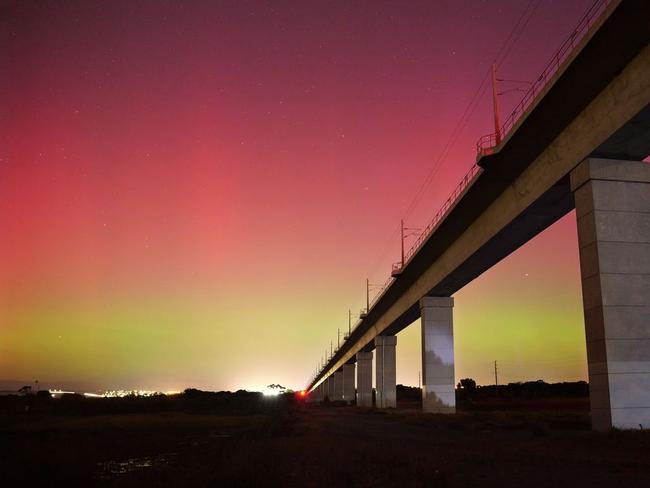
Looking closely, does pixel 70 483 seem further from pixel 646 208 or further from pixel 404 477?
pixel 646 208

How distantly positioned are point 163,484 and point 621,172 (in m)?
17.2

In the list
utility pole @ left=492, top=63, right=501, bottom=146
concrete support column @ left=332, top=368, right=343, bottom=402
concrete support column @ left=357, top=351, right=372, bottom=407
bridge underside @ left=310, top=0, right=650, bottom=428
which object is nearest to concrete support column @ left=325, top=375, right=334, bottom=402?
concrete support column @ left=332, top=368, right=343, bottom=402

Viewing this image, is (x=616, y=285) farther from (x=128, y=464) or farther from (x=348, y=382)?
(x=348, y=382)

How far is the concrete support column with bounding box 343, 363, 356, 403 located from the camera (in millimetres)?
110812

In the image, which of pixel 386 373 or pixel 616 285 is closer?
pixel 616 285

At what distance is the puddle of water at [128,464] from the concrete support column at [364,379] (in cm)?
6487

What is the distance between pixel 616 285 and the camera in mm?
19078

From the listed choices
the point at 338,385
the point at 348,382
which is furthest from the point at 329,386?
the point at 348,382

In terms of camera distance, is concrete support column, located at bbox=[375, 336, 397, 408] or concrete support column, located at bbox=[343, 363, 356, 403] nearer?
concrete support column, located at bbox=[375, 336, 397, 408]

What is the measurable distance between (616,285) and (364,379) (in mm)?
69058

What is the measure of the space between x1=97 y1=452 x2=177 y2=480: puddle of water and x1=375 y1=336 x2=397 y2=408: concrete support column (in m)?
47.4

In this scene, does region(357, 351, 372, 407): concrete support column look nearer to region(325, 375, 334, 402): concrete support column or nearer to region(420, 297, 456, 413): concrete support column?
region(420, 297, 456, 413): concrete support column

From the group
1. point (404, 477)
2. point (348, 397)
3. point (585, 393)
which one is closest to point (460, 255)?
point (404, 477)

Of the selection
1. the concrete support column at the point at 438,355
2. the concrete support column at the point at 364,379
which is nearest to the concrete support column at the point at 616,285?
the concrete support column at the point at 438,355
